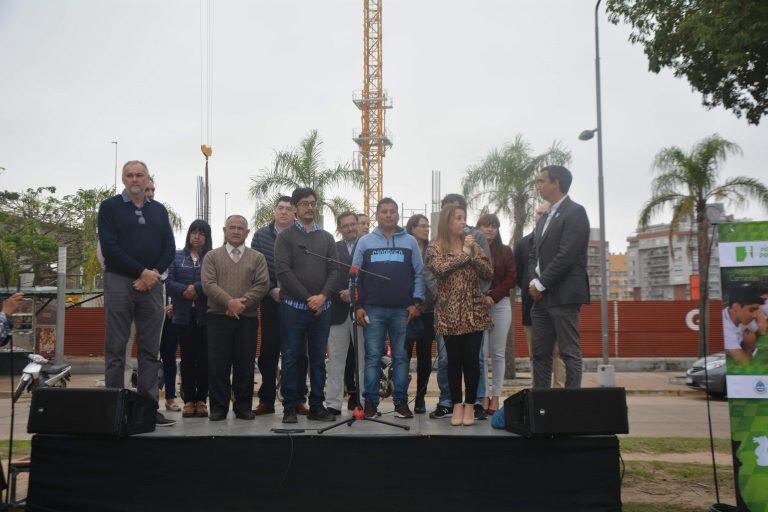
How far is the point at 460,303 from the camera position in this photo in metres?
5.39

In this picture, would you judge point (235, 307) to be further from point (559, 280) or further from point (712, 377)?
point (712, 377)

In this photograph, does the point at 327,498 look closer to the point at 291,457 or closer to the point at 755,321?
the point at 291,457

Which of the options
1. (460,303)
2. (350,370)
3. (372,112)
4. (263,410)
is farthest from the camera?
(372,112)

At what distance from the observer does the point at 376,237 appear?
5.86m

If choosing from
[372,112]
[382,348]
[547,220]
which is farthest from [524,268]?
[372,112]

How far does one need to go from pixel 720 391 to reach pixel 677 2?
7383 mm

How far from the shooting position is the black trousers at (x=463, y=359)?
5.36 meters

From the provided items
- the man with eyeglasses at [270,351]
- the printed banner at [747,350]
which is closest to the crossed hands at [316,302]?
the man with eyeglasses at [270,351]

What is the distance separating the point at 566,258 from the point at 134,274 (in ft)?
11.2

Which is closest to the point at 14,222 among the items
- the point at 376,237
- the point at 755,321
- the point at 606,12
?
the point at 606,12

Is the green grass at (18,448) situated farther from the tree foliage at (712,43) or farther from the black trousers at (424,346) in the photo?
the tree foliage at (712,43)

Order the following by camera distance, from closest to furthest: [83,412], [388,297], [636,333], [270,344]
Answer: [83,412] < [388,297] < [270,344] < [636,333]

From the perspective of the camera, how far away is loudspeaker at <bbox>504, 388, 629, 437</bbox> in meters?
4.64

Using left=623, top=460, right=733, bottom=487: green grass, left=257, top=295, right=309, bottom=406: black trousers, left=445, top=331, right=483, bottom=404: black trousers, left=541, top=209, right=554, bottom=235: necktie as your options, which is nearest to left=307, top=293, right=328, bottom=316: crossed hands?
left=257, top=295, right=309, bottom=406: black trousers
